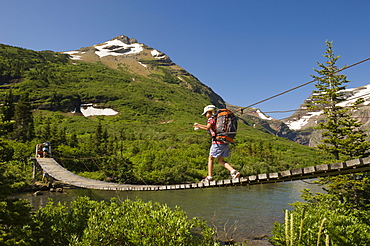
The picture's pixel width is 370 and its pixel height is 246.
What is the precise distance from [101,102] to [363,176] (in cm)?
11984

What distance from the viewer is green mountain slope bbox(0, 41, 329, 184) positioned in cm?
4081

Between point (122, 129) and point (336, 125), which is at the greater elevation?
point (122, 129)

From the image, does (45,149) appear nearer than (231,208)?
Yes

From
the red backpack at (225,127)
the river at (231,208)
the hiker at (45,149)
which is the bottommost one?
the river at (231,208)

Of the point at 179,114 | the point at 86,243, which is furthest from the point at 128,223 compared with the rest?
the point at 179,114

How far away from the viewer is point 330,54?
18.5 meters

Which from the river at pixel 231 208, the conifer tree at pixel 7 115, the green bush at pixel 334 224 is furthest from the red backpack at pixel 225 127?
the river at pixel 231 208

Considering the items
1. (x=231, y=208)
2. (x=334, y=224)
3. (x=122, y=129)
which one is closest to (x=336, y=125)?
(x=334, y=224)

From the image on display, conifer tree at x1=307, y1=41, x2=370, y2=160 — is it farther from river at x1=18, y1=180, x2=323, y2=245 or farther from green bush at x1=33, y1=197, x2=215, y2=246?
green bush at x1=33, y1=197, x2=215, y2=246

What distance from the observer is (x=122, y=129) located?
69.2 meters

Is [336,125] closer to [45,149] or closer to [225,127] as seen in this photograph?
[225,127]

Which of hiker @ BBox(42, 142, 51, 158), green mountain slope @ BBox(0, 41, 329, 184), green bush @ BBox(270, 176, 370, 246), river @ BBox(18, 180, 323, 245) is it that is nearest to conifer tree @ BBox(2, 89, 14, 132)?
hiker @ BBox(42, 142, 51, 158)

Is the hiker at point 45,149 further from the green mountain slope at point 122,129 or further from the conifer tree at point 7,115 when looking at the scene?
the conifer tree at point 7,115

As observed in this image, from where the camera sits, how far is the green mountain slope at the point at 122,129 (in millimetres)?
40812
